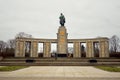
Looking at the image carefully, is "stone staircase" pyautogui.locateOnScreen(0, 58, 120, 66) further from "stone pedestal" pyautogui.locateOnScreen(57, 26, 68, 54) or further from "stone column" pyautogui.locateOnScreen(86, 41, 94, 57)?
"stone column" pyautogui.locateOnScreen(86, 41, 94, 57)

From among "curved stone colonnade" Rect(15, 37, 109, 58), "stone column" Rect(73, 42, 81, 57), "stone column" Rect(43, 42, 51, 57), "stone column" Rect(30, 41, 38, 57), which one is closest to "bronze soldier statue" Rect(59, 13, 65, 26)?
"curved stone colonnade" Rect(15, 37, 109, 58)

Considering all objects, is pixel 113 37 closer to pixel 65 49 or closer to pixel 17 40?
pixel 65 49

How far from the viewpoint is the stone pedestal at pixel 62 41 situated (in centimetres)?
3747

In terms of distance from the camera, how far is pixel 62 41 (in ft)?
124

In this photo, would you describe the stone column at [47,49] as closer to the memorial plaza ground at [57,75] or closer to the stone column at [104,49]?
the stone column at [104,49]

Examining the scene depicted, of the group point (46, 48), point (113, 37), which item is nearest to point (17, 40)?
point (46, 48)

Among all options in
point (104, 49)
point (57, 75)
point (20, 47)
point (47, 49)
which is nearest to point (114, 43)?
point (104, 49)

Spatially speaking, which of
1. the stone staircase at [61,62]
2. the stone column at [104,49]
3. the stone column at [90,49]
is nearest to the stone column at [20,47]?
the stone staircase at [61,62]

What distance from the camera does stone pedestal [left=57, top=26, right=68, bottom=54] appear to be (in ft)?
123

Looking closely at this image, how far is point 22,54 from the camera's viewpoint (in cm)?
4494

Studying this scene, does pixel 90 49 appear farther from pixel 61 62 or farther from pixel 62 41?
pixel 61 62

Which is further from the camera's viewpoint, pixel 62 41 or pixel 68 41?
pixel 68 41

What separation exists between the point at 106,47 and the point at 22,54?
22579mm

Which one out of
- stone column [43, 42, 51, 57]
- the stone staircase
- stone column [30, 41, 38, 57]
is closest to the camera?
the stone staircase
